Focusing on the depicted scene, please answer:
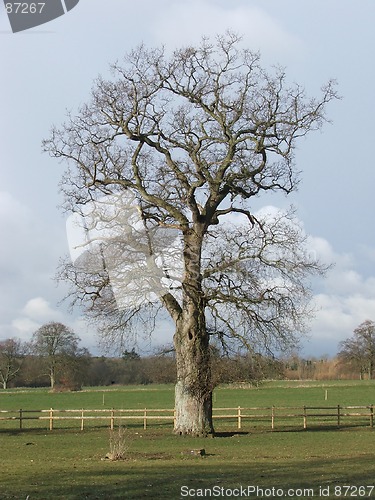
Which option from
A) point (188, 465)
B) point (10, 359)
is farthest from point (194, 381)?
point (10, 359)

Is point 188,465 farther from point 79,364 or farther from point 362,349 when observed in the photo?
point 362,349

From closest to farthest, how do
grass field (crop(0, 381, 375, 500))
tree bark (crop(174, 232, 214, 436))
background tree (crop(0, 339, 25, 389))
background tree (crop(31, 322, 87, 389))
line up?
grass field (crop(0, 381, 375, 500)) < tree bark (crop(174, 232, 214, 436)) < background tree (crop(31, 322, 87, 389)) < background tree (crop(0, 339, 25, 389))

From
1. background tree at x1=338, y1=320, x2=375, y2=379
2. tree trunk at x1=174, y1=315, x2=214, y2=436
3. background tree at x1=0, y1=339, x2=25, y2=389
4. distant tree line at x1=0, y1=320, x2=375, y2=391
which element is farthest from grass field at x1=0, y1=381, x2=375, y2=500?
background tree at x1=338, y1=320, x2=375, y2=379

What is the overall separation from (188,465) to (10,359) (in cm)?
7394

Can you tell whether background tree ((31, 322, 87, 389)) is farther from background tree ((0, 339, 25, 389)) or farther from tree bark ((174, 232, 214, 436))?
tree bark ((174, 232, 214, 436))

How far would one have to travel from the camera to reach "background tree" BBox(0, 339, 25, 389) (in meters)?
86.2

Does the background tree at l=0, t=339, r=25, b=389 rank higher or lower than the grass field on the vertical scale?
higher

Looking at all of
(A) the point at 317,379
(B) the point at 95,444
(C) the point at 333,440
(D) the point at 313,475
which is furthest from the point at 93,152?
(A) the point at 317,379

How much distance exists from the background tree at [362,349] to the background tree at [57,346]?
40203 millimetres

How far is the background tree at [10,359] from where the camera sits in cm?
8616

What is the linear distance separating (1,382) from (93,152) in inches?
2779

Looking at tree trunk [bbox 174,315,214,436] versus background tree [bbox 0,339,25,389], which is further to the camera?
background tree [bbox 0,339,25,389]

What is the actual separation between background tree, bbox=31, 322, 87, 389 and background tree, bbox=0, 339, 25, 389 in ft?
30.5

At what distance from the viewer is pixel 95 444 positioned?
25766 mm
